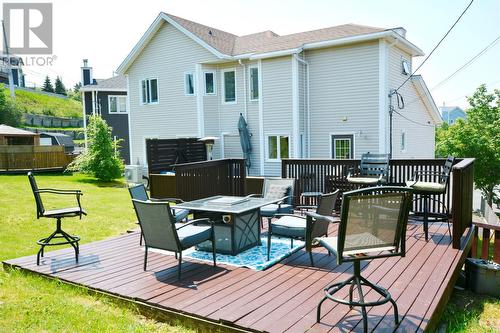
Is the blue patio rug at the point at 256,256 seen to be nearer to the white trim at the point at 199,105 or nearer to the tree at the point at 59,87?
the white trim at the point at 199,105

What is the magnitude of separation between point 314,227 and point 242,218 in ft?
3.69

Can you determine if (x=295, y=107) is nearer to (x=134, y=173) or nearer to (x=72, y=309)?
(x=134, y=173)

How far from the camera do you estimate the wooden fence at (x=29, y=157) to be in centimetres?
1942

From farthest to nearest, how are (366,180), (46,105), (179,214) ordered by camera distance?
(46,105) < (366,180) < (179,214)

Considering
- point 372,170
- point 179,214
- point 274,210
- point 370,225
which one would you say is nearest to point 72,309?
point 179,214

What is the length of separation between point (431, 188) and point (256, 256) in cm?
275

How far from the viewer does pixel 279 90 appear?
48.7 feet

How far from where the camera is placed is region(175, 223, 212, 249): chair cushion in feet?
14.8

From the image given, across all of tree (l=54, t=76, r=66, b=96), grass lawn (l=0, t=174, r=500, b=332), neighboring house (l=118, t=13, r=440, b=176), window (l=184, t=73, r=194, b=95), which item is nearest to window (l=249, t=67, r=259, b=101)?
neighboring house (l=118, t=13, r=440, b=176)

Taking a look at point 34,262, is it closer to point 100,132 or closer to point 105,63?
point 100,132

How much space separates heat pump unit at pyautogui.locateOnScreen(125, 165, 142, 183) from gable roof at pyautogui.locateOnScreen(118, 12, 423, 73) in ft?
15.9

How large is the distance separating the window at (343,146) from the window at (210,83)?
5541mm

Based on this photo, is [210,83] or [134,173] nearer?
[210,83]

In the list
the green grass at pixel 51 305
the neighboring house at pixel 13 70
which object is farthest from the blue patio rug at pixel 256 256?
the neighboring house at pixel 13 70
